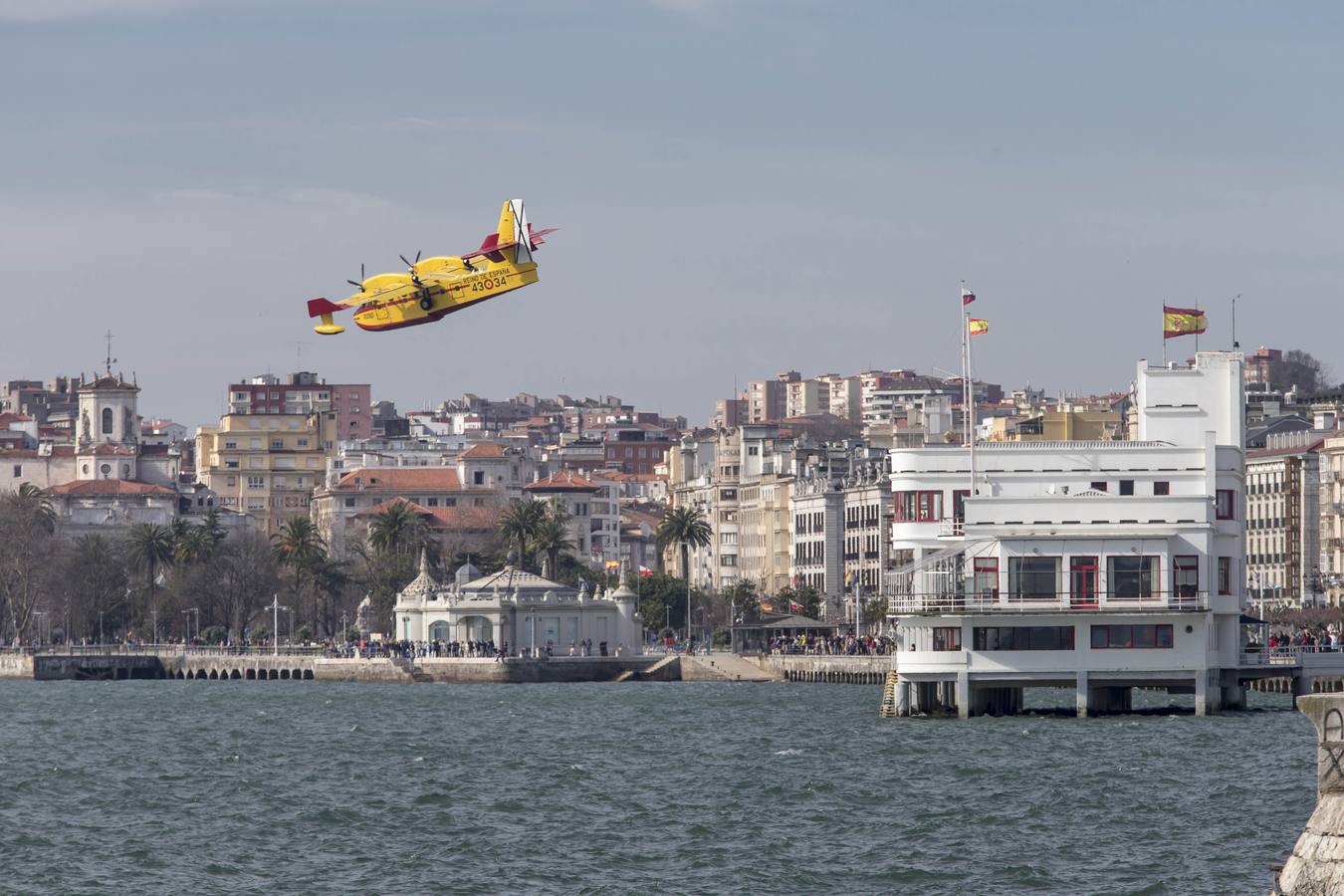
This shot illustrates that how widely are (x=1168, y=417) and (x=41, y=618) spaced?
397 ft

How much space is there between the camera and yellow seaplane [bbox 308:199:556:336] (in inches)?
2514

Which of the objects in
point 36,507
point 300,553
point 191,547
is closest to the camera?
point 300,553

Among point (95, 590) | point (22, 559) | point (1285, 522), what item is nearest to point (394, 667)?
point (1285, 522)

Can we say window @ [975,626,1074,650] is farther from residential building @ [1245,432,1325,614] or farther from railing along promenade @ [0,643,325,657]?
railing along promenade @ [0,643,325,657]

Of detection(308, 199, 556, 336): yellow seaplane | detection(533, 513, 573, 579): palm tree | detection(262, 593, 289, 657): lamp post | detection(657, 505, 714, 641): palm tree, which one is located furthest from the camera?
detection(657, 505, 714, 641): palm tree

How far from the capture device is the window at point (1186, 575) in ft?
242

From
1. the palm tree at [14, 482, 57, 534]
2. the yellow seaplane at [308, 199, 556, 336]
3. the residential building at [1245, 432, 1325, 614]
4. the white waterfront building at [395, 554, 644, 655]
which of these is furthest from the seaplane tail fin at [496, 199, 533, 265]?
the palm tree at [14, 482, 57, 534]

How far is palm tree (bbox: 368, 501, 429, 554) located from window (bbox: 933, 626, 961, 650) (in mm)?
110602

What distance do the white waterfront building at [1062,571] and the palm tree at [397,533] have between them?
108 meters

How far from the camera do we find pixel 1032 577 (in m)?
73.4

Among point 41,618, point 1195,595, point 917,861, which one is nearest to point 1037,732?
point 1195,595

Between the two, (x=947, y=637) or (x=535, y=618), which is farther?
(x=535, y=618)

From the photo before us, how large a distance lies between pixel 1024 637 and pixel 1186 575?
14.6 ft

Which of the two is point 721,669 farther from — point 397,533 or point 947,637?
point 947,637
